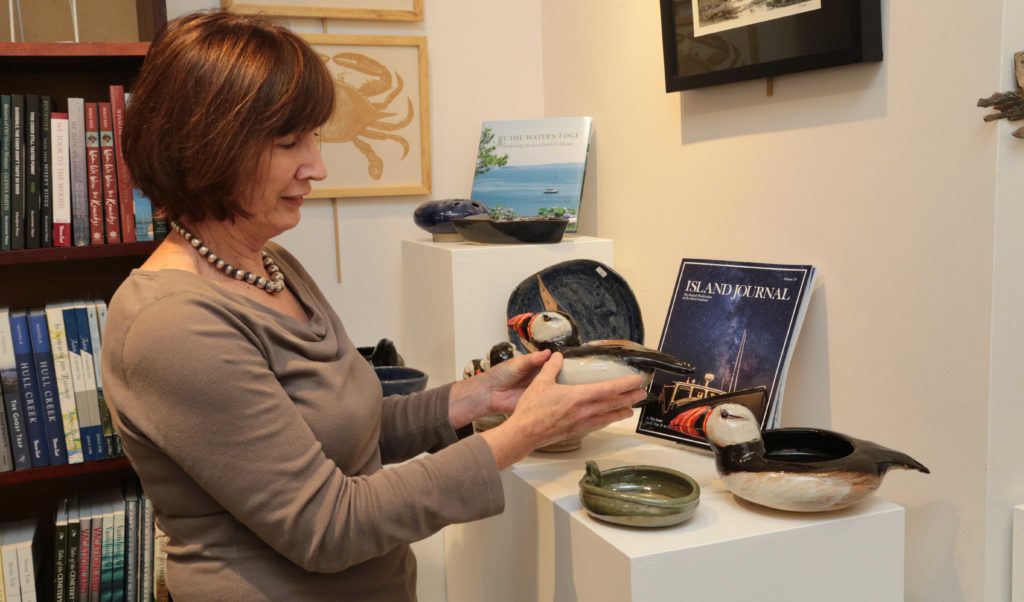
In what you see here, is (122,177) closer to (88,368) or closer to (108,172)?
(108,172)

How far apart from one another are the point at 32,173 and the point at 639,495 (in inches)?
49.0

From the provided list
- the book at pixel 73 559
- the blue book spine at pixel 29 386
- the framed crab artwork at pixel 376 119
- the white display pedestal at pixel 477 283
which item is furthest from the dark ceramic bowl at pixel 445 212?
the book at pixel 73 559

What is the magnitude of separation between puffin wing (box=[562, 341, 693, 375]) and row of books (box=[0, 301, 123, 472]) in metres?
0.96

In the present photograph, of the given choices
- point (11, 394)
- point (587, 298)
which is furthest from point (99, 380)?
point (587, 298)

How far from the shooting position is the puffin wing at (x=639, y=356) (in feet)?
4.26

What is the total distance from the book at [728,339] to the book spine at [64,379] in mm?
1066

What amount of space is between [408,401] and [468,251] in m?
0.50

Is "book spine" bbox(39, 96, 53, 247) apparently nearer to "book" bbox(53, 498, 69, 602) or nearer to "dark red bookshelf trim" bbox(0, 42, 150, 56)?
"dark red bookshelf trim" bbox(0, 42, 150, 56)

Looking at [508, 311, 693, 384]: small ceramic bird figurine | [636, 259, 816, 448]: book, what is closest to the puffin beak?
[508, 311, 693, 384]: small ceramic bird figurine

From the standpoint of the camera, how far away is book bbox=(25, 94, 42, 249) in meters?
1.63

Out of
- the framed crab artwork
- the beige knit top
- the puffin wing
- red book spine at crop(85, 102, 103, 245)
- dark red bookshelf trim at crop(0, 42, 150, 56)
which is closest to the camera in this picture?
the beige knit top

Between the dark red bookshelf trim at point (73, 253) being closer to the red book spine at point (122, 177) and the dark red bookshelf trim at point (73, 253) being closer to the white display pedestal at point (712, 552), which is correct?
the red book spine at point (122, 177)

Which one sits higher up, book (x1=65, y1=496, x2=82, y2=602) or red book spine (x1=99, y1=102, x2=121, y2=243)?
red book spine (x1=99, y1=102, x2=121, y2=243)

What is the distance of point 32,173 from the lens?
163cm
